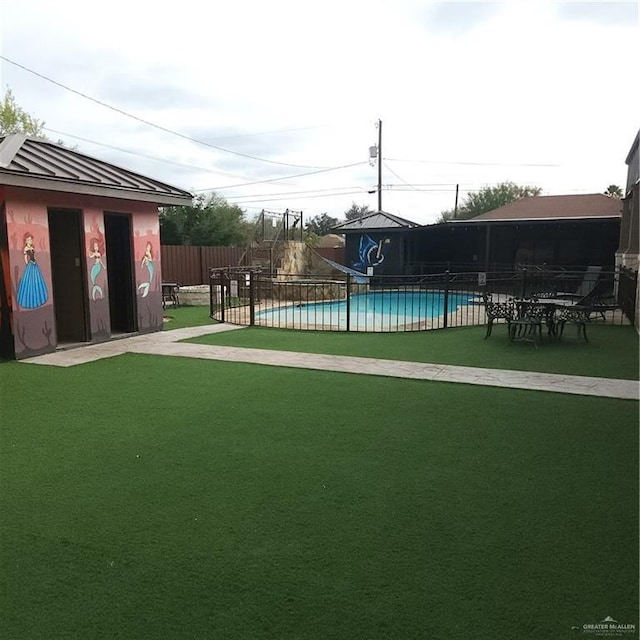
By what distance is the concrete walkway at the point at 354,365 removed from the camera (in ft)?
20.0

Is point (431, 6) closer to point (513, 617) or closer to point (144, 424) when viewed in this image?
point (144, 424)

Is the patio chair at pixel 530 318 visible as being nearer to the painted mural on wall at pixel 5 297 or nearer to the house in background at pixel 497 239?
the painted mural on wall at pixel 5 297

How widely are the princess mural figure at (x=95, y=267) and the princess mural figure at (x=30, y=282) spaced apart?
37.2 inches

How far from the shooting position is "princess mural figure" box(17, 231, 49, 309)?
7.66 metres

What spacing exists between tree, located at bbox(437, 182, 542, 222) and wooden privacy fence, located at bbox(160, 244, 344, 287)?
1171 inches

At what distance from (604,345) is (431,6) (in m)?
5.65

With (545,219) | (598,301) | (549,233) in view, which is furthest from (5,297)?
(549,233)

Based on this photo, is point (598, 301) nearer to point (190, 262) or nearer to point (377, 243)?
point (377, 243)

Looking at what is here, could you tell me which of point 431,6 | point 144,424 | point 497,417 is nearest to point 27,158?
point 144,424

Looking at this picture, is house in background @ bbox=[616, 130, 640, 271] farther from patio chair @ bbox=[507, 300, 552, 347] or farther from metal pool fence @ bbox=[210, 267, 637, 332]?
patio chair @ bbox=[507, 300, 552, 347]

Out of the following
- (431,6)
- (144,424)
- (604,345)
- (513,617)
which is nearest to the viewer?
(513,617)

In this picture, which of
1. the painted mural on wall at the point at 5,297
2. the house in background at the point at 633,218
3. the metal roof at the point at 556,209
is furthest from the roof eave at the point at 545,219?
the painted mural on wall at the point at 5,297

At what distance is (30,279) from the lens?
778 centimetres

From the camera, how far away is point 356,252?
24.7 meters
